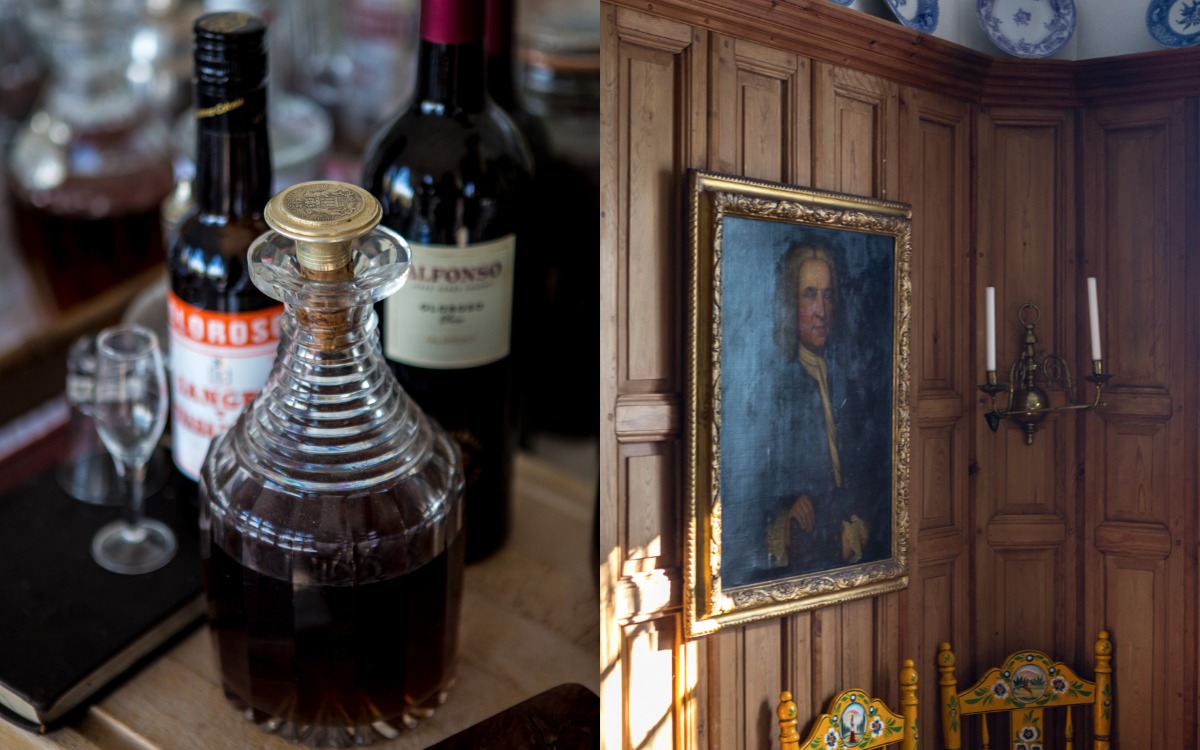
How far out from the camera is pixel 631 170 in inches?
18.8

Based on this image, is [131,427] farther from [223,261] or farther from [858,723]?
[858,723]

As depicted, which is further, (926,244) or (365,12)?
(365,12)

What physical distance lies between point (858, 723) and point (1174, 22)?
0.97ft

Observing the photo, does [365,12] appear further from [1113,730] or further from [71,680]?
[1113,730]

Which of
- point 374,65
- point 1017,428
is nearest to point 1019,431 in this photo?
point 1017,428

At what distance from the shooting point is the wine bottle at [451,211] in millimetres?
603

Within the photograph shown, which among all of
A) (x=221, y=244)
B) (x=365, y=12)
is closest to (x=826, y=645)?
(x=221, y=244)

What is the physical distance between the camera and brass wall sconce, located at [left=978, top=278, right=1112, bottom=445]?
1.59ft

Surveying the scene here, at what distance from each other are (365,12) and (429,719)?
28.1 inches

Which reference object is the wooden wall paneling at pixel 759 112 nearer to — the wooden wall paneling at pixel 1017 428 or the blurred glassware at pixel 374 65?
the wooden wall paneling at pixel 1017 428

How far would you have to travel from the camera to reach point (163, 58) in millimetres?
1170

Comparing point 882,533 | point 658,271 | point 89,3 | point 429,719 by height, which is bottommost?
point 429,719

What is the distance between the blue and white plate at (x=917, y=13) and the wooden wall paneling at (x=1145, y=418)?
0.23 feet

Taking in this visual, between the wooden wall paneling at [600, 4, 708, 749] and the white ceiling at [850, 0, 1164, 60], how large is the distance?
0.31ft
